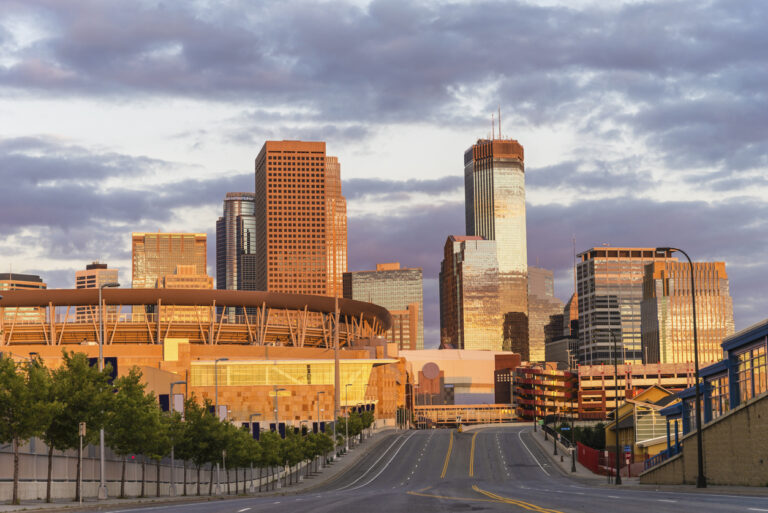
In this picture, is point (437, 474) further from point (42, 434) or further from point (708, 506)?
point (708, 506)

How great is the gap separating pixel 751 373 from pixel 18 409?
38.0 meters

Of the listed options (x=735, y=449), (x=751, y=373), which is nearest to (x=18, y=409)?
(x=735, y=449)

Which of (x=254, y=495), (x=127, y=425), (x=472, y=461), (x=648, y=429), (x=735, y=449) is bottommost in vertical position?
(x=472, y=461)

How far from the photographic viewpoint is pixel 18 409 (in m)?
45.8

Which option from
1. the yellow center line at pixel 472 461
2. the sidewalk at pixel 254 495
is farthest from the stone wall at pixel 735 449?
the yellow center line at pixel 472 461

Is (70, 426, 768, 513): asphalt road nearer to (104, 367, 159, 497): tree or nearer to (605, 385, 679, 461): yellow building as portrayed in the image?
(104, 367, 159, 497): tree

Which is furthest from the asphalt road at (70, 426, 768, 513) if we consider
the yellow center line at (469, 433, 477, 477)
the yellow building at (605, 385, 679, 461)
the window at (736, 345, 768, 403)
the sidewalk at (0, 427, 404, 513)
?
the yellow building at (605, 385, 679, 461)

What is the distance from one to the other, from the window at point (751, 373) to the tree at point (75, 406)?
34.8 m

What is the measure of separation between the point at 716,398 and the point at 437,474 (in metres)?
50.6

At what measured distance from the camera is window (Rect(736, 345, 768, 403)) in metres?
49.7

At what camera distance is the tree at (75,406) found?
50562 millimetres

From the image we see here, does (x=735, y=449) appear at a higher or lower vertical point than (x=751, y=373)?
lower

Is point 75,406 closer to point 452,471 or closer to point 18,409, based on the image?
point 18,409

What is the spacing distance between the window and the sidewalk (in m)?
32.7
